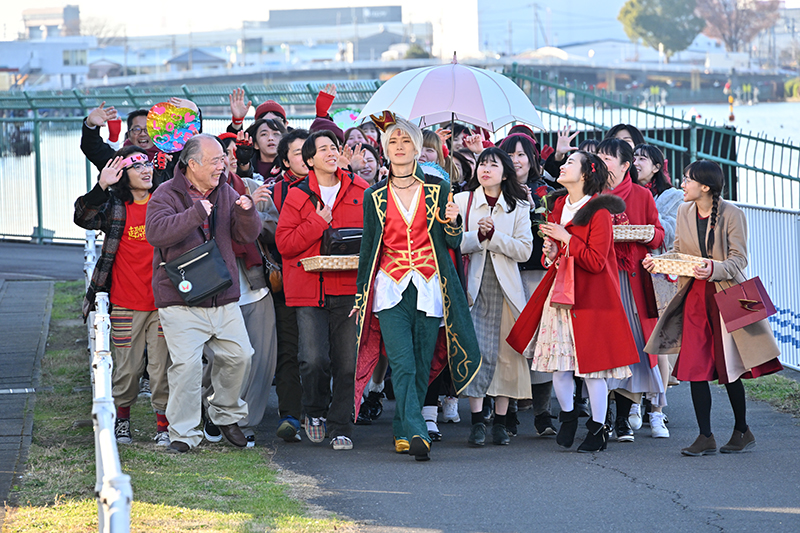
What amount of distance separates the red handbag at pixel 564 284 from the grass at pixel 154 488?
191cm

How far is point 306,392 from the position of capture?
6391 millimetres

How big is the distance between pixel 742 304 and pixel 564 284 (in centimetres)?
104

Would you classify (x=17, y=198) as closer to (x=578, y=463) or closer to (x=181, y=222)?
(x=181, y=222)

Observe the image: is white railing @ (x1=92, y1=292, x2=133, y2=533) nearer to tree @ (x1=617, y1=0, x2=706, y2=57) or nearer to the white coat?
the white coat

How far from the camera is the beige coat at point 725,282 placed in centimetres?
579

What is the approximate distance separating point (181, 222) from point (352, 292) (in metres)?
1.22

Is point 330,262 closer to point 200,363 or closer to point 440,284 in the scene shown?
point 440,284

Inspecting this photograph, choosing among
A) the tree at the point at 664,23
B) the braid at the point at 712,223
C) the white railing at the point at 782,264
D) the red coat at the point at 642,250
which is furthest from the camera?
the tree at the point at 664,23

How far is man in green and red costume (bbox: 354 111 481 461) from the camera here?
5.95 meters

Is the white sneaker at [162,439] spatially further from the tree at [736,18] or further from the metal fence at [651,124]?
the tree at [736,18]

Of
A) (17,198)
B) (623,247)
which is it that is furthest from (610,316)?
(17,198)

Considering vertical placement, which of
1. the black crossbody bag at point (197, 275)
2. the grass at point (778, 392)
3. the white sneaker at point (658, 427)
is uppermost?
the black crossbody bag at point (197, 275)

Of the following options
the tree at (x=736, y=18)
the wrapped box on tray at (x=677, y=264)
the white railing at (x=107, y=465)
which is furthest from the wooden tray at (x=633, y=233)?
the tree at (x=736, y=18)

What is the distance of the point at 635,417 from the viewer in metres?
6.80
